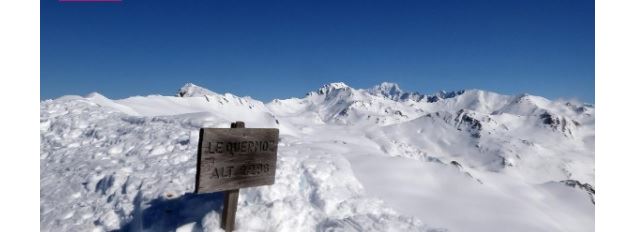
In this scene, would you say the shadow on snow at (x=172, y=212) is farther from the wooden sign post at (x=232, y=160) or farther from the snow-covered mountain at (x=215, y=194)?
the wooden sign post at (x=232, y=160)

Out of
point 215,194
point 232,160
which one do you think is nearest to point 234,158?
point 232,160

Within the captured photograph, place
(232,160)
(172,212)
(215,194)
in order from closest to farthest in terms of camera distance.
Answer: (232,160), (172,212), (215,194)

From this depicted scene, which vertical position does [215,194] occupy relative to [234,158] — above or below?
below

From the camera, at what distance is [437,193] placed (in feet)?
40.2

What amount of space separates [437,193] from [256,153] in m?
7.23

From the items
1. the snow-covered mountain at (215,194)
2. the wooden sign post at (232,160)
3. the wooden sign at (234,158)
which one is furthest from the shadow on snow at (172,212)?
the wooden sign at (234,158)

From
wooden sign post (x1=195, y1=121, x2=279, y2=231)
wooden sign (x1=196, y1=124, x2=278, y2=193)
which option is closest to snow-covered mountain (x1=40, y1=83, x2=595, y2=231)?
wooden sign post (x1=195, y1=121, x2=279, y2=231)

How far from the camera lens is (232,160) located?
644 centimetres

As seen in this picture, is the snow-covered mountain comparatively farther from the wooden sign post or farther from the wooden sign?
the wooden sign

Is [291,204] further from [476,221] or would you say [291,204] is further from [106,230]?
[476,221]

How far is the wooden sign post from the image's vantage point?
6.08 m

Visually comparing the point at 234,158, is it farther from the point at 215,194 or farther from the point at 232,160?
the point at 215,194

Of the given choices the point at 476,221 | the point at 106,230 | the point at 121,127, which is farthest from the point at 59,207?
the point at 476,221

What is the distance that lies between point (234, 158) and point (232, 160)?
0.05 meters
